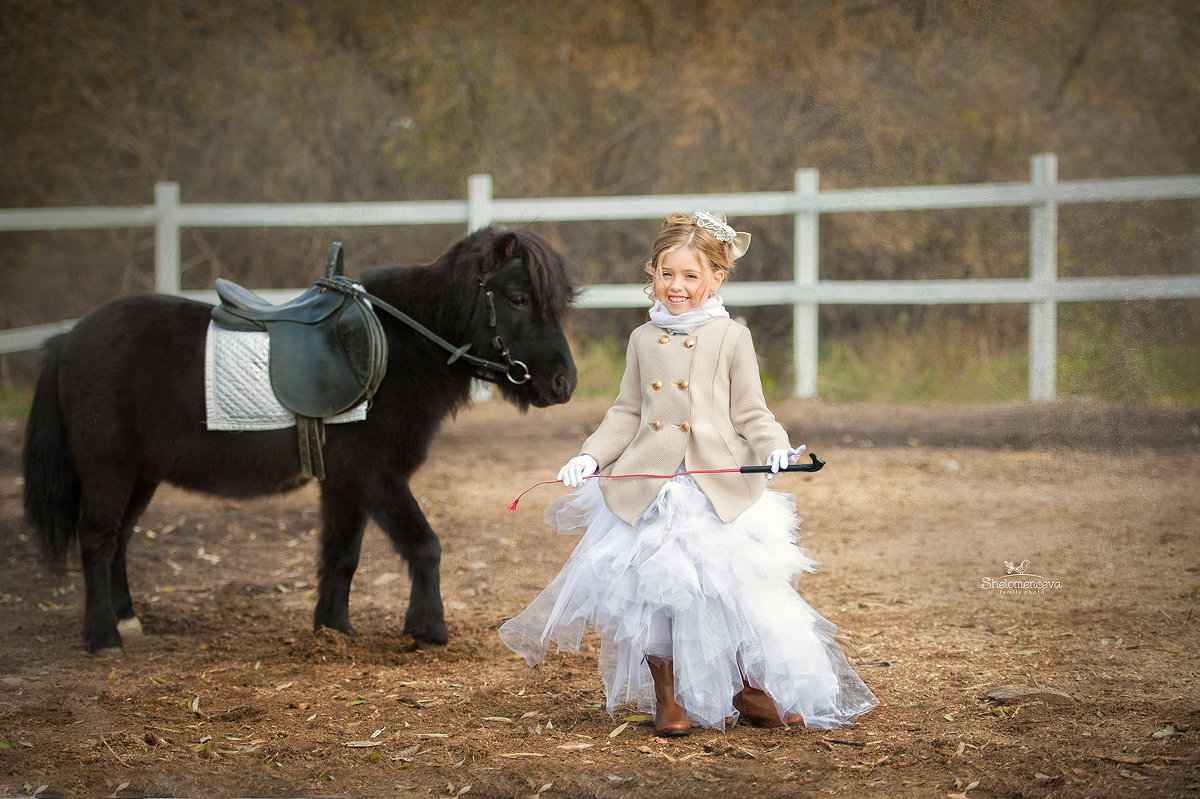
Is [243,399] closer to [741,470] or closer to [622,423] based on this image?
[622,423]

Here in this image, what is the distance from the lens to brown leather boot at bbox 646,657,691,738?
9.11 ft

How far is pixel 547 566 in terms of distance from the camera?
201 inches

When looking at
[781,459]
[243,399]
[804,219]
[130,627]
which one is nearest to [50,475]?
[130,627]

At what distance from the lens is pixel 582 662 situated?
3.68m

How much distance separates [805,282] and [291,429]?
225 inches

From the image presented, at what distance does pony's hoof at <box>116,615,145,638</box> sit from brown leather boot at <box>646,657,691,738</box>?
249 centimetres

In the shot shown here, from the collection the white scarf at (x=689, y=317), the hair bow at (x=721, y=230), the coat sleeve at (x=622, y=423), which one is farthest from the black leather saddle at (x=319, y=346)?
the hair bow at (x=721, y=230)

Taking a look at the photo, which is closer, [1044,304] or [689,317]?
[689,317]

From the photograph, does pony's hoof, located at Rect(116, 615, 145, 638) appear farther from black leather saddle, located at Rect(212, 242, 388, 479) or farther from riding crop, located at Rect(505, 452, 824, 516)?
riding crop, located at Rect(505, 452, 824, 516)

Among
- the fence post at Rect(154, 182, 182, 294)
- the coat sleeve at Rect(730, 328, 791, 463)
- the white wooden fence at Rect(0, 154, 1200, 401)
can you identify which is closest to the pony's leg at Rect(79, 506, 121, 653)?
the coat sleeve at Rect(730, 328, 791, 463)

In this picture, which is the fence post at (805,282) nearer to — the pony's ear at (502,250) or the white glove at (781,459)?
the pony's ear at (502,250)

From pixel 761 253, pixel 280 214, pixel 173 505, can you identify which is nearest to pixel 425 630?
pixel 173 505

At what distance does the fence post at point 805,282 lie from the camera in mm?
8555

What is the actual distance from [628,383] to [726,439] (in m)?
0.35
